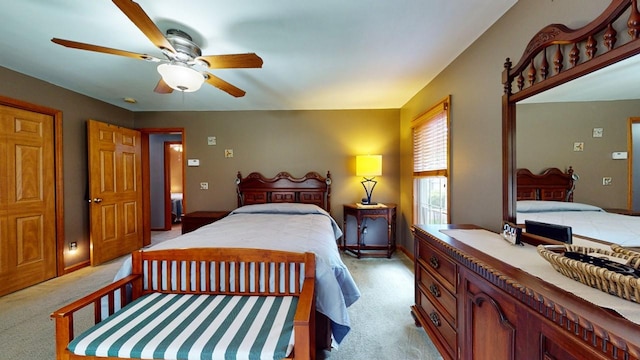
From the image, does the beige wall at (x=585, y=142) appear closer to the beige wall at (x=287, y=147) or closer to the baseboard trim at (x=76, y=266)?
the beige wall at (x=287, y=147)

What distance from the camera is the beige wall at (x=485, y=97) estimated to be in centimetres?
132

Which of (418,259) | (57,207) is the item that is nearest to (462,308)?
(418,259)

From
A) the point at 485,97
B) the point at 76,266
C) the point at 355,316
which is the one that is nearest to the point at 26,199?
the point at 76,266

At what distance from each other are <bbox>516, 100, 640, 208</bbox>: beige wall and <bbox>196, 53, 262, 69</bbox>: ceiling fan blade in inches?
70.8

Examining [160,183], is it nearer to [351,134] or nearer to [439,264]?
[351,134]

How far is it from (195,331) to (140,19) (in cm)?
165

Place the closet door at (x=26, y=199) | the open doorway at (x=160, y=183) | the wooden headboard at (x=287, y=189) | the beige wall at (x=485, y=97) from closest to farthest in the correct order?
the beige wall at (x=485, y=97) → the closet door at (x=26, y=199) → the wooden headboard at (x=287, y=189) → the open doorway at (x=160, y=183)

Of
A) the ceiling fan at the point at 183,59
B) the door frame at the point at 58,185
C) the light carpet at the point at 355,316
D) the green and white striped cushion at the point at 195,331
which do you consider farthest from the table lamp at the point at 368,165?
the door frame at the point at 58,185

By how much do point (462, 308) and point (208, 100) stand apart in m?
3.74

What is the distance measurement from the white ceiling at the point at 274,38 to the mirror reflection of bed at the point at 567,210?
3.82 ft

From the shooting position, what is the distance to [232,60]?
68.0 inches

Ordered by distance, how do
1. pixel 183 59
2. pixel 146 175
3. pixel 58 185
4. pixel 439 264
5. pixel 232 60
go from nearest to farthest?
1. pixel 439 264
2. pixel 232 60
3. pixel 183 59
4. pixel 58 185
5. pixel 146 175

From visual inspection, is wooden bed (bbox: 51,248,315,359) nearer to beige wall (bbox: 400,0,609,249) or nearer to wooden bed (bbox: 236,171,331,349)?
beige wall (bbox: 400,0,609,249)

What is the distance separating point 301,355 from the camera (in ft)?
3.29
